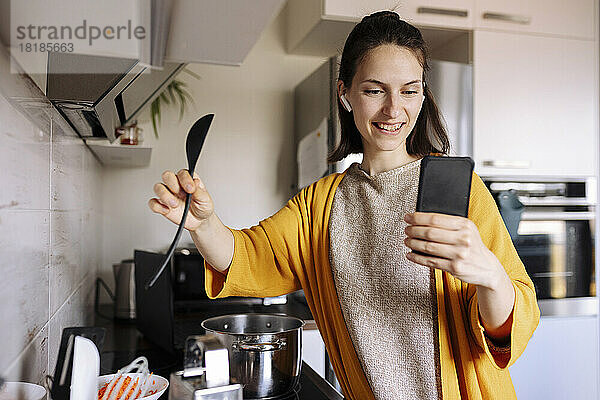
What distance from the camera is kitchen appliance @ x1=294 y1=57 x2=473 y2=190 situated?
2.06 m

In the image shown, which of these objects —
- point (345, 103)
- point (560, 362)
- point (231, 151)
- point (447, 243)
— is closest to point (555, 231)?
point (560, 362)

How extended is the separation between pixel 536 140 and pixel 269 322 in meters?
1.47

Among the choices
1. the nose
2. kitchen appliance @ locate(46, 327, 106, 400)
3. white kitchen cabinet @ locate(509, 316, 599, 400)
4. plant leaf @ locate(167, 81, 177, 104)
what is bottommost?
white kitchen cabinet @ locate(509, 316, 599, 400)

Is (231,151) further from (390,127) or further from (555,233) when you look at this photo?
(390,127)

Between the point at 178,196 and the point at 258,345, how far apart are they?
361mm

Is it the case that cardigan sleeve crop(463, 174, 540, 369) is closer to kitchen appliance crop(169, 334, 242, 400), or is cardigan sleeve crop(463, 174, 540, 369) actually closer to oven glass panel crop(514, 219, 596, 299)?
kitchen appliance crop(169, 334, 242, 400)

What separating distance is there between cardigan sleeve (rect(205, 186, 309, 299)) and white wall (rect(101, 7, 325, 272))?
1245 mm

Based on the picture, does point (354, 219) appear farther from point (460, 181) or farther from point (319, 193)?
point (460, 181)

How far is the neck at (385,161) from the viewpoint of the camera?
3.58ft

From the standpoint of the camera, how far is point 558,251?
2.22m

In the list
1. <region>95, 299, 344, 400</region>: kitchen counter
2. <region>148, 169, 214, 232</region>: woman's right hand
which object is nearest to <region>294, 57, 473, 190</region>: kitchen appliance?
<region>95, 299, 344, 400</region>: kitchen counter

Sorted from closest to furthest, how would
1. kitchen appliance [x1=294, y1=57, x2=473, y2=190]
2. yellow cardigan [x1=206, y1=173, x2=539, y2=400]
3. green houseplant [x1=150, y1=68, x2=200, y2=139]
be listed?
1. yellow cardigan [x1=206, y1=173, x2=539, y2=400]
2. kitchen appliance [x1=294, y1=57, x2=473, y2=190]
3. green houseplant [x1=150, y1=68, x2=200, y2=139]

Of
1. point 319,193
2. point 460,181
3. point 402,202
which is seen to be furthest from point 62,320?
point 460,181

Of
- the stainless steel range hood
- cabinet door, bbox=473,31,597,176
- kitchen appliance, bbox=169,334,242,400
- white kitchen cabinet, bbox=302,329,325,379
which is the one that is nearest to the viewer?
kitchen appliance, bbox=169,334,242,400
